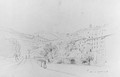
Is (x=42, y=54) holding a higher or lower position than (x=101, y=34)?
lower

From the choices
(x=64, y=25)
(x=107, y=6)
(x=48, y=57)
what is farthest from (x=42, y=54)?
(x=107, y=6)

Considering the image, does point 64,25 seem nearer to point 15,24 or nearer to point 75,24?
point 75,24

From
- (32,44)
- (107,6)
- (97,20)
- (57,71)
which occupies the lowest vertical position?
(57,71)

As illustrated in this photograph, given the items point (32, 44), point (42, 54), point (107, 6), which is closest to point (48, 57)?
point (42, 54)

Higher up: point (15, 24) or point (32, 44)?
point (15, 24)

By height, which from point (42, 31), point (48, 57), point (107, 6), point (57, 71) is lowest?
point (57, 71)

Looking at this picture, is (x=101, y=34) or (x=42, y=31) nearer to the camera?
(x=42, y=31)

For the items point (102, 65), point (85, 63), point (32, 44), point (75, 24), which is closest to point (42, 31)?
point (32, 44)

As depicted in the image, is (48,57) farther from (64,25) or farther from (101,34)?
(101,34)
